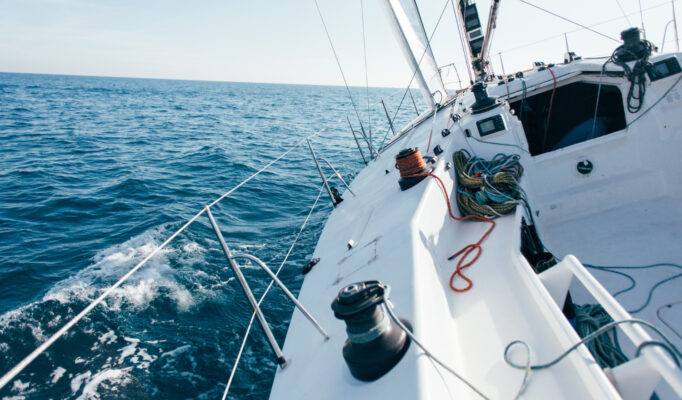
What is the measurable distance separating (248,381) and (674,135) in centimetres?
409

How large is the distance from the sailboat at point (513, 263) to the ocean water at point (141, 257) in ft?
4.69

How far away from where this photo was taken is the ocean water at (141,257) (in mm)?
3043

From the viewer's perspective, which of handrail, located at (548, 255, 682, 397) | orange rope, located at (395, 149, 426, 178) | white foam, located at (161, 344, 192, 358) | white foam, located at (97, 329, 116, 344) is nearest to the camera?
handrail, located at (548, 255, 682, 397)

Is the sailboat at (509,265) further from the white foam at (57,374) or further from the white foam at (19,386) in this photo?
the white foam at (19,386)

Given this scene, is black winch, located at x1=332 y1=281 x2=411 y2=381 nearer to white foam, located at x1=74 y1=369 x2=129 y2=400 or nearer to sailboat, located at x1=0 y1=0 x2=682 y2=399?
sailboat, located at x1=0 y1=0 x2=682 y2=399

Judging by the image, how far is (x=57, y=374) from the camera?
2.99 meters

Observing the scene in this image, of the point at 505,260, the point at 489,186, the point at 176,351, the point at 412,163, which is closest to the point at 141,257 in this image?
the point at 176,351

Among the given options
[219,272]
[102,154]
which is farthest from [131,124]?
[219,272]

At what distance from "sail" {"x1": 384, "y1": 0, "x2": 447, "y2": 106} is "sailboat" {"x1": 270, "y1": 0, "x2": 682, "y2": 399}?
5.70ft

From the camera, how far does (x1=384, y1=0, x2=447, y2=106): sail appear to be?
5469mm

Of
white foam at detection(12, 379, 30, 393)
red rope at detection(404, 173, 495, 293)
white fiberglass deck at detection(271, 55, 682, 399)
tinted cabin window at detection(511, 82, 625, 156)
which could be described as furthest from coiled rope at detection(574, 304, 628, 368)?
white foam at detection(12, 379, 30, 393)

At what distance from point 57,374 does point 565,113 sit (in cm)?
612

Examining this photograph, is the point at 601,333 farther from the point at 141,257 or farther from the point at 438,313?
the point at 141,257

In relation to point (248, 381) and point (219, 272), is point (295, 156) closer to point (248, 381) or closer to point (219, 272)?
point (219, 272)
